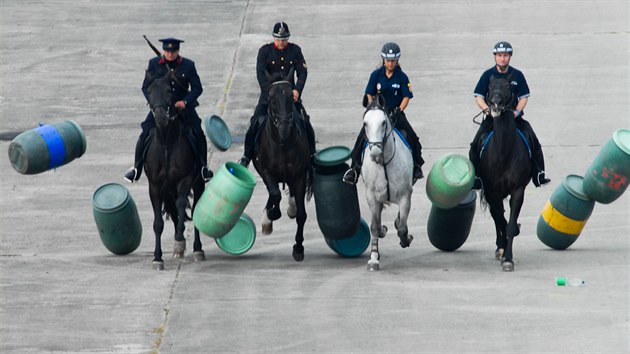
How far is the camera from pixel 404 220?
56.4ft

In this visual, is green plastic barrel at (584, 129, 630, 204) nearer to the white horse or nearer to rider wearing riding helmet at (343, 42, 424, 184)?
the white horse

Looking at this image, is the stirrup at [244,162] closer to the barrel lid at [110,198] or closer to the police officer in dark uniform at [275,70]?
the police officer in dark uniform at [275,70]

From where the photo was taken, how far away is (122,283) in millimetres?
16688

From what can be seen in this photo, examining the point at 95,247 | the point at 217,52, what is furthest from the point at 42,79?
the point at 95,247

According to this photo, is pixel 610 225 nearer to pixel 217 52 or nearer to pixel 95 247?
pixel 95 247

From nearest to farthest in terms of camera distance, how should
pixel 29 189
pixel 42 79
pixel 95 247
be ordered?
pixel 95 247, pixel 29 189, pixel 42 79

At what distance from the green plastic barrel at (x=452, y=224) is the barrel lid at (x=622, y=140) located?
2000 mm

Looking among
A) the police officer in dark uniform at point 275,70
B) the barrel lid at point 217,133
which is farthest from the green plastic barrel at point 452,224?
the barrel lid at point 217,133

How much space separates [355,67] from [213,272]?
12531 millimetres

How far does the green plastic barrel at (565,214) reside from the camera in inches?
696

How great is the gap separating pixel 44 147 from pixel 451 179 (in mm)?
4873

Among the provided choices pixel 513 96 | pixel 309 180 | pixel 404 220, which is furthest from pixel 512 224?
pixel 309 180

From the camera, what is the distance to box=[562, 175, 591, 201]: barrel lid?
17594 millimetres

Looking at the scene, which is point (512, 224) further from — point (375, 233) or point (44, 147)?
point (44, 147)
